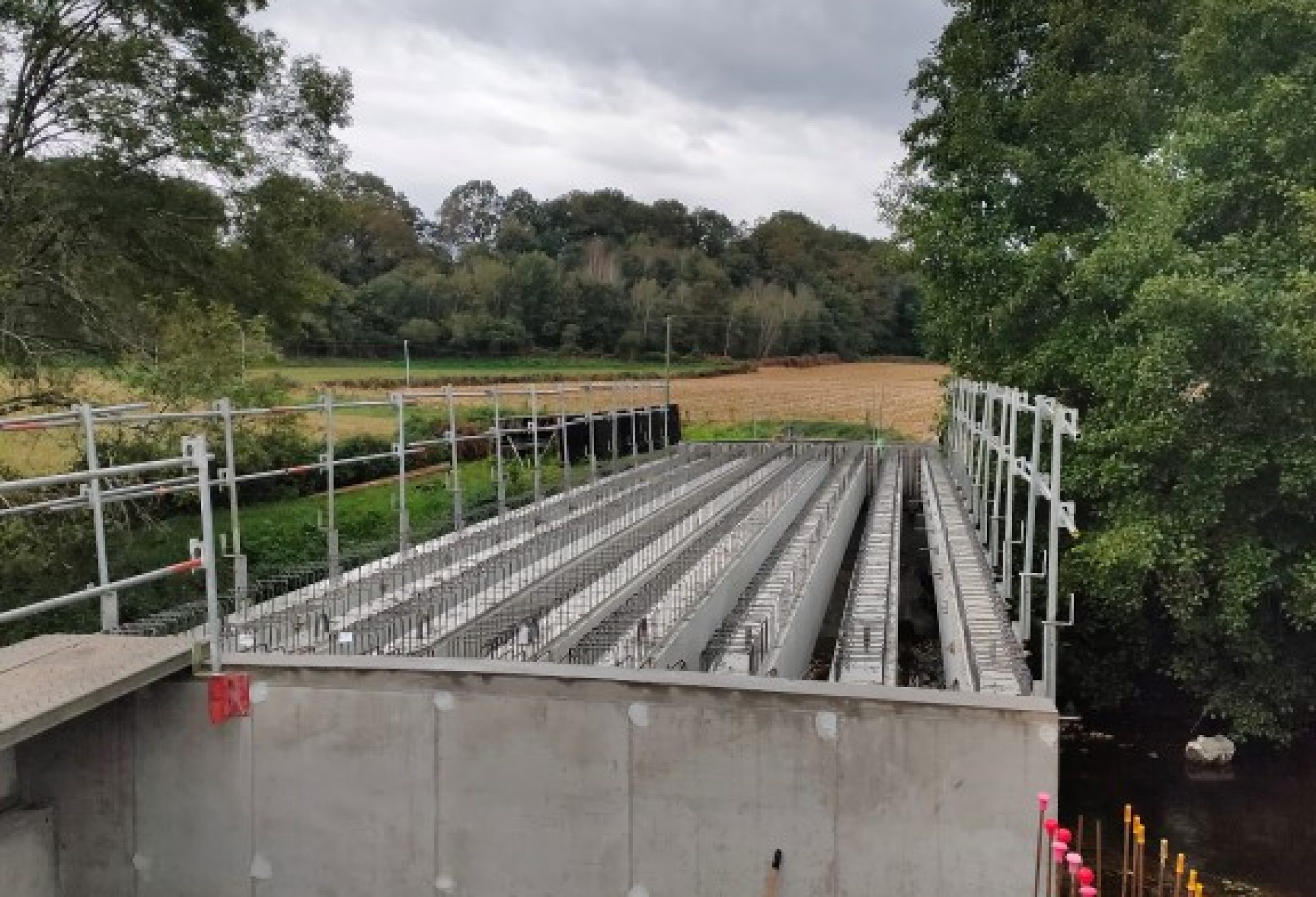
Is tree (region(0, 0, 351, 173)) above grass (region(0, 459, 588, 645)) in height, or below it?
above

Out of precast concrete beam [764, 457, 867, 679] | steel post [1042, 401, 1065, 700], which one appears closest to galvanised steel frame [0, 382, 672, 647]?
precast concrete beam [764, 457, 867, 679]

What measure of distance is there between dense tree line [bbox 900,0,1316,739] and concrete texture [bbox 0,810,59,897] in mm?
10093

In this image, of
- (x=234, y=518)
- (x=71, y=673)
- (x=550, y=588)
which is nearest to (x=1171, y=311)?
(x=550, y=588)

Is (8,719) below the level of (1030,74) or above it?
below

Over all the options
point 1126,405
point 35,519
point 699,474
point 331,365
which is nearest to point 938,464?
point 699,474

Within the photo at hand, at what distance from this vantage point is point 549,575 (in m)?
10.6

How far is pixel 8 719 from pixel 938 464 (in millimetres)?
21312

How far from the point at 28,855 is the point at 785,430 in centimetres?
2950

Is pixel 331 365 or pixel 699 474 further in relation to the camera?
pixel 331 365

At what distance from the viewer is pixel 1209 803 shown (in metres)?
12.4

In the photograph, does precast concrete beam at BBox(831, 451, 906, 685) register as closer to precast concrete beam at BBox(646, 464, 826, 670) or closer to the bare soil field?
precast concrete beam at BBox(646, 464, 826, 670)

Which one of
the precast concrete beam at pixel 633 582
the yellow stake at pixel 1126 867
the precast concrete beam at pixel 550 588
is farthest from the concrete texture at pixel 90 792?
the yellow stake at pixel 1126 867

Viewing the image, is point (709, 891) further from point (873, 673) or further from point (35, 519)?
point (35, 519)

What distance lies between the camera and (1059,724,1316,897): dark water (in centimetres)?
1062
